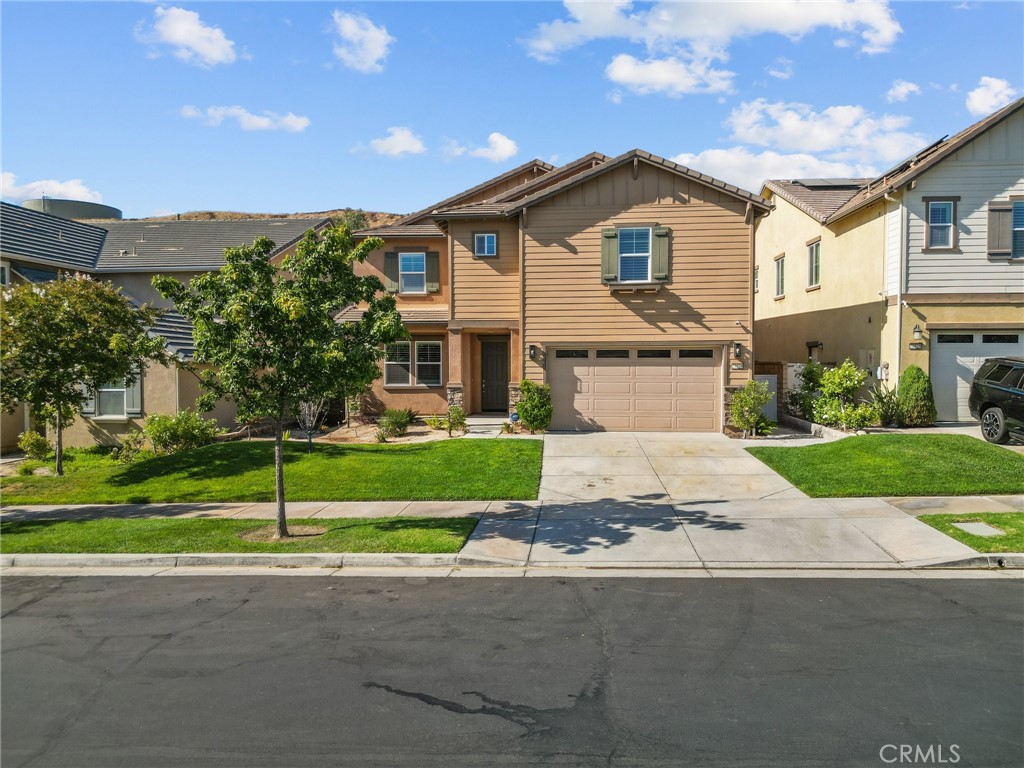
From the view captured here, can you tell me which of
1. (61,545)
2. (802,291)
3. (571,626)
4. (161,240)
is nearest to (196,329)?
(61,545)

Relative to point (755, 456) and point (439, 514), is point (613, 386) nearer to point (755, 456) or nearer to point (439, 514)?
point (755, 456)

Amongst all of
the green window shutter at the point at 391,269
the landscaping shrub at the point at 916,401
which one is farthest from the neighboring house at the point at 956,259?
the green window shutter at the point at 391,269

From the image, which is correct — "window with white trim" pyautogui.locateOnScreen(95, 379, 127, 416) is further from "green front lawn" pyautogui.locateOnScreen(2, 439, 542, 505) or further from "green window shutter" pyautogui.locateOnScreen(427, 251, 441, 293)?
"green window shutter" pyautogui.locateOnScreen(427, 251, 441, 293)

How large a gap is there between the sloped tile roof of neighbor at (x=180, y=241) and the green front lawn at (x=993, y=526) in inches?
951

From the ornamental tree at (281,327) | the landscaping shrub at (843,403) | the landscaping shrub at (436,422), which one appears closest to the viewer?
the ornamental tree at (281,327)

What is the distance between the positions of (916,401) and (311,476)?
49.3 ft

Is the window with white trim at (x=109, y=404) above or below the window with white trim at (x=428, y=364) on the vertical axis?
below

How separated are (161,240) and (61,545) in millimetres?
24632

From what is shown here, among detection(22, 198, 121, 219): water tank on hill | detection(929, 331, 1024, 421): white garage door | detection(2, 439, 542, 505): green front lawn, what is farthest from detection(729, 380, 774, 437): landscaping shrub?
detection(22, 198, 121, 219): water tank on hill

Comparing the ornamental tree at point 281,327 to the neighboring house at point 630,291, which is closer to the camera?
the ornamental tree at point 281,327

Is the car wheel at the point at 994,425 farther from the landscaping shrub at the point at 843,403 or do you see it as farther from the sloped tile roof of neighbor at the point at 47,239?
the sloped tile roof of neighbor at the point at 47,239

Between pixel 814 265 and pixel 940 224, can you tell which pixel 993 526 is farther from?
pixel 814 265

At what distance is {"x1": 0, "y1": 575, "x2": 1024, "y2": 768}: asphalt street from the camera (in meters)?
4.62

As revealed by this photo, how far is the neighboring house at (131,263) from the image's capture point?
19.3 meters
